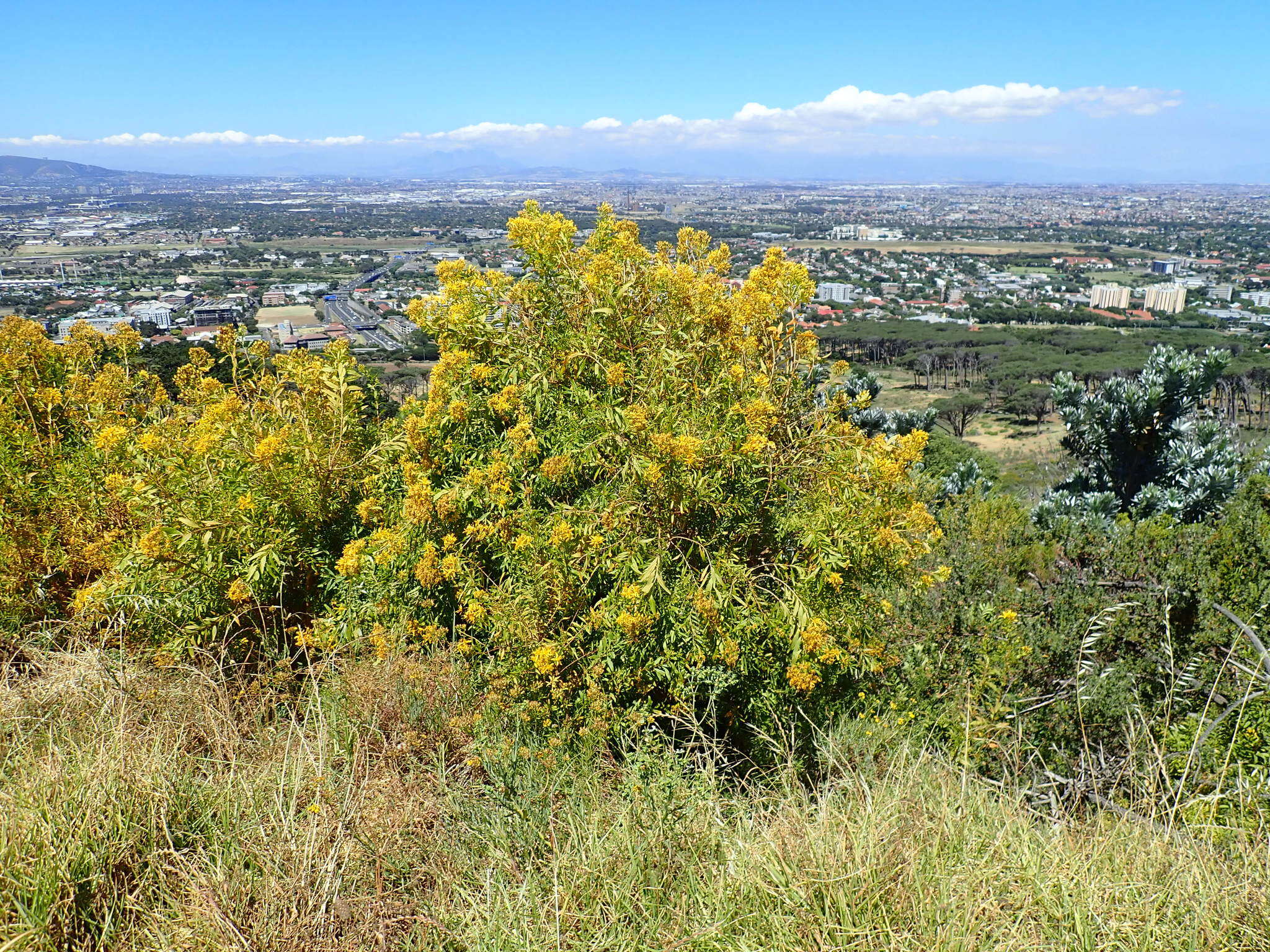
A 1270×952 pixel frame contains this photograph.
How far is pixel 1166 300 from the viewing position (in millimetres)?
69438

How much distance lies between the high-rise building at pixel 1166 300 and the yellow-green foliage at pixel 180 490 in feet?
268

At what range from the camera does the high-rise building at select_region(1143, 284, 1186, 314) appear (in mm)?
68500

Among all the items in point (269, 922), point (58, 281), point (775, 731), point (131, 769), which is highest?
point (58, 281)

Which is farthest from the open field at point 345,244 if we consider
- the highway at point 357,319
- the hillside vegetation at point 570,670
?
the hillside vegetation at point 570,670

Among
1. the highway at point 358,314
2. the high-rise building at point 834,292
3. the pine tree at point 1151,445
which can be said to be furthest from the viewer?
the high-rise building at point 834,292

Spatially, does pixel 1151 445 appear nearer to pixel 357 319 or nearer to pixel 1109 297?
pixel 357 319

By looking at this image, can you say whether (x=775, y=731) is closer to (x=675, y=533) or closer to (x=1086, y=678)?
(x=675, y=533)

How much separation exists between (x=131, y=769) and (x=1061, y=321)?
75.6 m

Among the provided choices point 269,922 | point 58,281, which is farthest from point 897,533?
point 58,281

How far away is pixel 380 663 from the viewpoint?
3309 millimetres

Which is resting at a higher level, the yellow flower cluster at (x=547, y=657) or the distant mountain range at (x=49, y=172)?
the distant mountain range at (x=49, y=172)

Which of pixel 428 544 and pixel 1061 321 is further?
pixel 1061 321

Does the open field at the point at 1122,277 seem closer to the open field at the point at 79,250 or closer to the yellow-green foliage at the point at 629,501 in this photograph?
the open field at the point at 79,250

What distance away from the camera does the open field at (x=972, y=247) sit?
10256 centimetres
